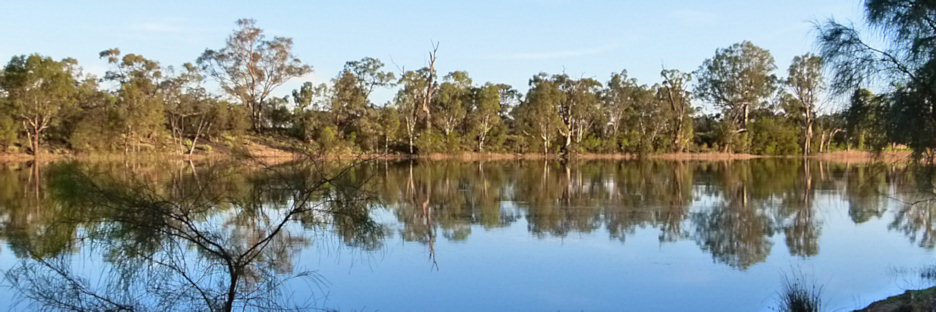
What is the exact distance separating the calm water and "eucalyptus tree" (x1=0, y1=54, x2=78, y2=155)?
1138 inches

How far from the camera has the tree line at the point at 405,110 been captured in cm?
4659

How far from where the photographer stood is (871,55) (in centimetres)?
902

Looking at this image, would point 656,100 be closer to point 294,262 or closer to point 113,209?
point 294,262

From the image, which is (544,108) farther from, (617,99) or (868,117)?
(868,117)

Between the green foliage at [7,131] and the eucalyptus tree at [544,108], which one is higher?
the eucalyptus tree at [544,108]

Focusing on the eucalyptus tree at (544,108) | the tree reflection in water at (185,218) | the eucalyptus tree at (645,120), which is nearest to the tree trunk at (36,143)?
the eucalyptus tree at (544,108)

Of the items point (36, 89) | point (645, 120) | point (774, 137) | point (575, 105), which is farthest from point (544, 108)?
point (36, 89)

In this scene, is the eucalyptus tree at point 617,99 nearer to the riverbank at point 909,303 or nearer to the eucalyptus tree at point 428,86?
the eucalyptus tree at point 428,86

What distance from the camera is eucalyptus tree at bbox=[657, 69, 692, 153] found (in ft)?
198

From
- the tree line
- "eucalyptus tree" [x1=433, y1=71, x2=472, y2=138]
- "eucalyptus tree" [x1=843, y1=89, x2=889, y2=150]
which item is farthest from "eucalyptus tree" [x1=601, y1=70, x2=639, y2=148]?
"eucalyptus tree" [x1=843, y1=89, x2=889, y2=150]

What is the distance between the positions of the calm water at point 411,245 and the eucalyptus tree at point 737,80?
42.6 meters

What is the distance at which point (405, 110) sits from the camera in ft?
191

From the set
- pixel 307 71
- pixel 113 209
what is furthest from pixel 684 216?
pixel 307 71

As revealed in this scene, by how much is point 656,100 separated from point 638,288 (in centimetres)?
5881
